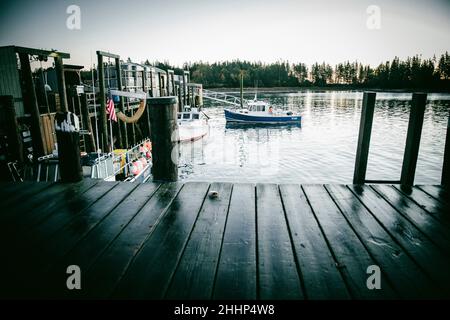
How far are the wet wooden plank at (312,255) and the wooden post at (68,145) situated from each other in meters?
2.79

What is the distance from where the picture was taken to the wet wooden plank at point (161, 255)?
1.62 m

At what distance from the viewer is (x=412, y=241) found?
2.18 m

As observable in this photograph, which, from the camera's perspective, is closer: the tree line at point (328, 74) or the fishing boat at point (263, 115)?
the fishing boat at point (263, 115)

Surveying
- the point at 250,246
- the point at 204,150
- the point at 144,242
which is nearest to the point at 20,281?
the point at 144,242

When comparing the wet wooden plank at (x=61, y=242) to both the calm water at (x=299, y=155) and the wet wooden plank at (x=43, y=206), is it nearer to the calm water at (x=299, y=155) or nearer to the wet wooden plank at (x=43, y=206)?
the wet wooden plank at (x=43, y=206)

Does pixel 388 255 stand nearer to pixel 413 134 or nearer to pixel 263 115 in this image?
pixel 413 134

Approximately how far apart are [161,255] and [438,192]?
3358mm

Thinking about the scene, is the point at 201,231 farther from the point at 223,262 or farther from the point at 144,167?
the point at 144,167

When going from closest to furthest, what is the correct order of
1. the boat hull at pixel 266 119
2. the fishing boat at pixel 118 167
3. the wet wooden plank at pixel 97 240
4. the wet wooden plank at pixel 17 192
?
1. the wet wooden plank at pixel 97 240
2. the wet wooden plank at pixel 17 192
3. the fishing boat at pixel 118 167
4. the boat hull at pixel 266 119

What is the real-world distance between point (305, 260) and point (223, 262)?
0.59 m

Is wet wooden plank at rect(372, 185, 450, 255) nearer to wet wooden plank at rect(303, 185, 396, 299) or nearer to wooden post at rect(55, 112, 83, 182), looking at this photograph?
wet wooden plank at rect(303, 185, 396, 299)

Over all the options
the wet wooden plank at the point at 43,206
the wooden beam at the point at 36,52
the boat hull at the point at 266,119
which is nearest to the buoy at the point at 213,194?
the wet wooden plank at the point at 43,206

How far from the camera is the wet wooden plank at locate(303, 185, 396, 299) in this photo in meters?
1.61
